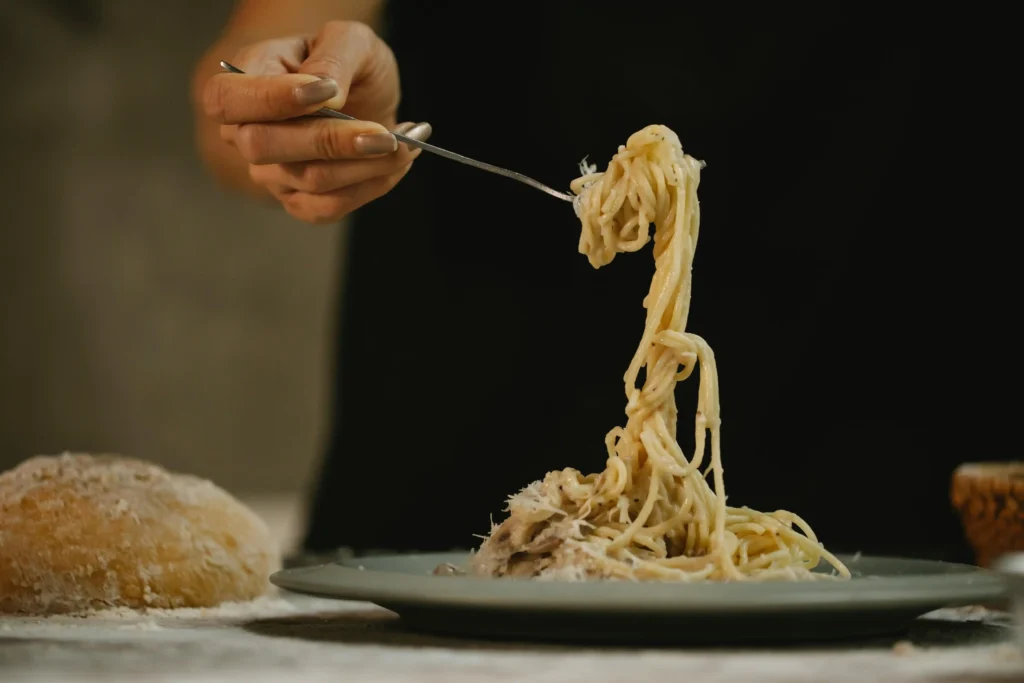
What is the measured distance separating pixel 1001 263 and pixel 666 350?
168 centimetres

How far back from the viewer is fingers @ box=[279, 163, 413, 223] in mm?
2799

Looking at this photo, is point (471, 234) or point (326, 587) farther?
point (471, 234)

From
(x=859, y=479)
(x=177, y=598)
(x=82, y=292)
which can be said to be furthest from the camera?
(x=82, y=292)

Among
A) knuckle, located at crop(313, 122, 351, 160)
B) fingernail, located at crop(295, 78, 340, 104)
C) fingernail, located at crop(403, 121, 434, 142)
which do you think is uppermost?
fingernail, located at crop(295, 78, 340, 104)

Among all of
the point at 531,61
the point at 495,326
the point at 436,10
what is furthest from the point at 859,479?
the point at 436,10

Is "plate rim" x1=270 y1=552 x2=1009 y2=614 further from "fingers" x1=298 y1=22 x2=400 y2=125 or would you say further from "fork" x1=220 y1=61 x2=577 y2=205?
"fingers" x1=298 y1=22 x2=400 y2=125

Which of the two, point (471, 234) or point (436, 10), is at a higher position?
point (436, 10)

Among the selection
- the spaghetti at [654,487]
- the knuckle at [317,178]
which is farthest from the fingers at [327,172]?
the spaghetti at [654,487]

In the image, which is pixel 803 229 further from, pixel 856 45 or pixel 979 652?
pixel 979 652

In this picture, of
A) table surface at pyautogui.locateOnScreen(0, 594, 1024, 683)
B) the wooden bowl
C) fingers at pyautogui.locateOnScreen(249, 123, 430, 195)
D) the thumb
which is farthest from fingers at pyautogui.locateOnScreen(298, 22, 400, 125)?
the wooden bowl

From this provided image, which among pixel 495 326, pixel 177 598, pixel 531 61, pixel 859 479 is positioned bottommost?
pixel 177 598

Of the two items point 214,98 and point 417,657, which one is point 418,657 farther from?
point 214,98

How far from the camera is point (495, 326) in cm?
346

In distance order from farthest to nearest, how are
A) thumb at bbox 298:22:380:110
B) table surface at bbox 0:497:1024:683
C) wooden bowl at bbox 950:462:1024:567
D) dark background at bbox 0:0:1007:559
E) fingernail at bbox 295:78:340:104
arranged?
dark background at bbox 0:0:1007:559 → thumb at bbox 298:22:380:110 → fingernail at bbox 295:78:340:104 → wooden bowl at bbox 950:462:1024:567 → table surface at bbox 0:497:1024:683
